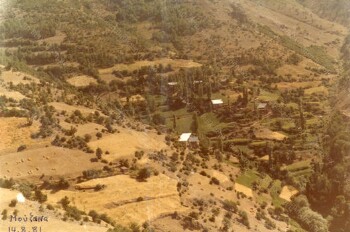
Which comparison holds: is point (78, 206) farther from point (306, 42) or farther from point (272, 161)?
point (306, 42)

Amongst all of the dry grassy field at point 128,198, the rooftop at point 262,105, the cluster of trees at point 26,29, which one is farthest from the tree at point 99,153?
the cluster of trees at point 26,29

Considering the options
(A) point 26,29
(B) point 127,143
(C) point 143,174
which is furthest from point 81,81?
(C) point 143,174

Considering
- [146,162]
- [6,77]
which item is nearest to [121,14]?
[6,77]

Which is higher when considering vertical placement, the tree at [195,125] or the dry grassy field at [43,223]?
the dry grassy field at [43,223]

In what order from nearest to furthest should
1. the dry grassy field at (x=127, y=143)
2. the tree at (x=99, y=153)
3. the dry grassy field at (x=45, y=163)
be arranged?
the dry grassy field at (x=45, y=163), the tree at (x=99, y=153), the dry grassy field at (x=127, y=143)

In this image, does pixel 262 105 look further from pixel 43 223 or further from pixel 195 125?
pixel 43 223

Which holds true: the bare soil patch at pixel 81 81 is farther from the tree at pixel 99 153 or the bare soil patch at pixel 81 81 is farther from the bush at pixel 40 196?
the bush at pixel 40 196

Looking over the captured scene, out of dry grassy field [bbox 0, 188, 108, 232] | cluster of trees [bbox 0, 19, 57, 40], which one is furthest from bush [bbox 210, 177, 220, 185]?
cluster of trees [bbox 0, 19, 57, 40]

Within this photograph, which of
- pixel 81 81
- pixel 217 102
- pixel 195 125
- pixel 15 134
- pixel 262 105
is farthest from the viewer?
pixel 81 81

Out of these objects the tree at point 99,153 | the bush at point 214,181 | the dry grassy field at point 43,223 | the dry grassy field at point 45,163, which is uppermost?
the dry grassy field at point 43,223

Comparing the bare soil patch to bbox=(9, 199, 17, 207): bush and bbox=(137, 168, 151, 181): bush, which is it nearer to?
bbox=(137, 168, 151, 181): bush
